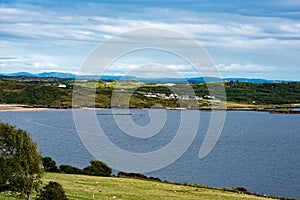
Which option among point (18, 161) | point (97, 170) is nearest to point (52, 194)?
point (18, 161)

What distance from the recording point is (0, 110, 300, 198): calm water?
181ft

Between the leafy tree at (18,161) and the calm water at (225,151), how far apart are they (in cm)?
2831

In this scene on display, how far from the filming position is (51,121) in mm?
123562

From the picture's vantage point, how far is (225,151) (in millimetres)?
79562

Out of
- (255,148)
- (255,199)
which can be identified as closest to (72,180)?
(255,199)

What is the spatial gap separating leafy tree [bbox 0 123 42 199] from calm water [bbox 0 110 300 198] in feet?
92.9

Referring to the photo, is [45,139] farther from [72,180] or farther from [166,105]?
[166,105]

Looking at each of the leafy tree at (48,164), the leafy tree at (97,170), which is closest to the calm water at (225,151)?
the leafy tree at (97,170)

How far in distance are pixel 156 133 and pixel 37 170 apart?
79.5 meters

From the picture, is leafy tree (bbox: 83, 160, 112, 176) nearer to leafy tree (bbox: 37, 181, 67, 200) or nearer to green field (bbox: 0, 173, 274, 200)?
green field (bbox: 0, 173, 274, 200)

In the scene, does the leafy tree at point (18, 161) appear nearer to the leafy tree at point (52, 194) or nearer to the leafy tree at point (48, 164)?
the leafy tree at point (52, 194)

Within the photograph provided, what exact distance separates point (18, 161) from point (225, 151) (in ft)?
187

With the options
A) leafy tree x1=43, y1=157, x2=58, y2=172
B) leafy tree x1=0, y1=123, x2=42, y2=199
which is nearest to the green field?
leafy tree x1=0, y1=123, x2=42, y2=199

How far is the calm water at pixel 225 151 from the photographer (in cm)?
5528
